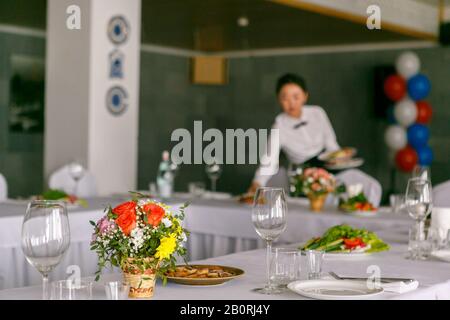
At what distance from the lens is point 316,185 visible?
4.00 meters

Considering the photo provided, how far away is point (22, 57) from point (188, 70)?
2886 millimetres

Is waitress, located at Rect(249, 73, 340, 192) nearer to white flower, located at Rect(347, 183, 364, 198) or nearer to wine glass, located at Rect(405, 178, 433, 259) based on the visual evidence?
white flower, located at Rect(347, 183, 364, 198)

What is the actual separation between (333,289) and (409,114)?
7.14 metres

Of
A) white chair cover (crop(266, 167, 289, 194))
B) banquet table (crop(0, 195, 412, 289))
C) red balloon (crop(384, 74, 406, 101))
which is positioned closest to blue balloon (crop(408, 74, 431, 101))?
red balloon (crop(384, 74, 406, 101))

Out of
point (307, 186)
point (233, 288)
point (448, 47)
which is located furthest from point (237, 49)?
point (233, 288)

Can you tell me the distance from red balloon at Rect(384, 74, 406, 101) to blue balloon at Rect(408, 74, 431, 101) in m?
0.10

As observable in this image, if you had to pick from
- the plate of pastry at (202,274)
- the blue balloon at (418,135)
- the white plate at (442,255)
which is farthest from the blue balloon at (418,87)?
the plate of pastry at (202,274)

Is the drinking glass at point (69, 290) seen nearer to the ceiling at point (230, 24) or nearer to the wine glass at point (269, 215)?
the wine glass at point (269, 215)

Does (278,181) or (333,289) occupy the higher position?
(278,181)

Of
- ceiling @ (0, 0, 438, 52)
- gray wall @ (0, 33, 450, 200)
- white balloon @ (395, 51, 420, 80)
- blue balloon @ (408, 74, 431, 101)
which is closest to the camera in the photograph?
ceiling @ (0, 0, 438, 52)

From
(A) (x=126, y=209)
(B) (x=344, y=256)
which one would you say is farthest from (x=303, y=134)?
(A) (x=126, y=209)

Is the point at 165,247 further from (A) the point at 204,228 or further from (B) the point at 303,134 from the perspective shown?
(B) the point at 303,134

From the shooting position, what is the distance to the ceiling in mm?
8367
